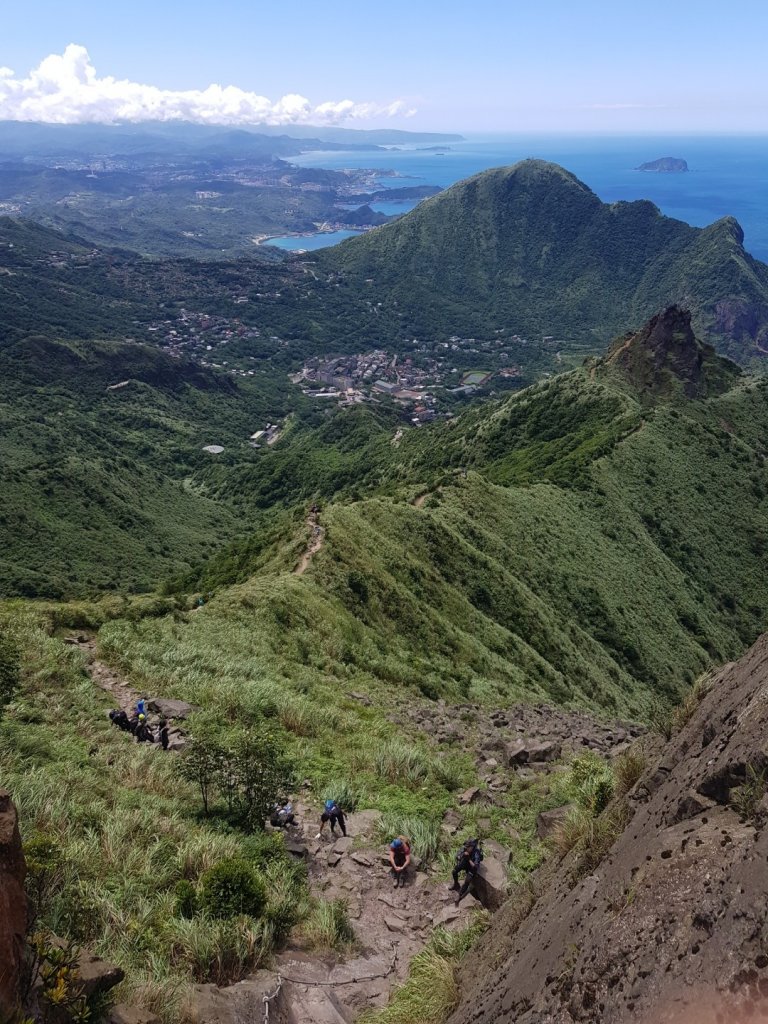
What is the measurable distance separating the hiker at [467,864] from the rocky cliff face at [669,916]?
271 centimetres

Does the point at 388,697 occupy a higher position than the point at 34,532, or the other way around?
the point at 388,697

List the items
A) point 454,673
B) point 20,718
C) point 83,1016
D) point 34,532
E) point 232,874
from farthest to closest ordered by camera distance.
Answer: point 34,532, point 454,673, point 20,718, point 232,874, point 83,1016

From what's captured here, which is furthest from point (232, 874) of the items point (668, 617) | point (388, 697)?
point (668, 617)

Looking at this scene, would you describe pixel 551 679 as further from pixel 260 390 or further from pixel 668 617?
pixel 260 390

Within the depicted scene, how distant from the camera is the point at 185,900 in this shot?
359 inches

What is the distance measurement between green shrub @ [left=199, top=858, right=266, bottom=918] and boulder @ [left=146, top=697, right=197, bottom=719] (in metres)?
8.02

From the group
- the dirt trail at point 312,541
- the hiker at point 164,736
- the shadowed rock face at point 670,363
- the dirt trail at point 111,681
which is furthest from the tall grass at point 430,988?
the shadowed rock face at point 670,363

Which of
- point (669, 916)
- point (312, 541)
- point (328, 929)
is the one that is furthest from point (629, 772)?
point (312, 541)

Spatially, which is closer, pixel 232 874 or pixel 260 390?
pixel 232 874

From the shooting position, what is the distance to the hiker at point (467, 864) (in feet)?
36.8

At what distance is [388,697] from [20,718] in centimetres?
1212

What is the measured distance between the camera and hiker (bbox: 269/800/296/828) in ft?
41.2

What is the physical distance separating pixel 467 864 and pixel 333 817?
9.92 ft

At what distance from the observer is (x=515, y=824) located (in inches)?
566
